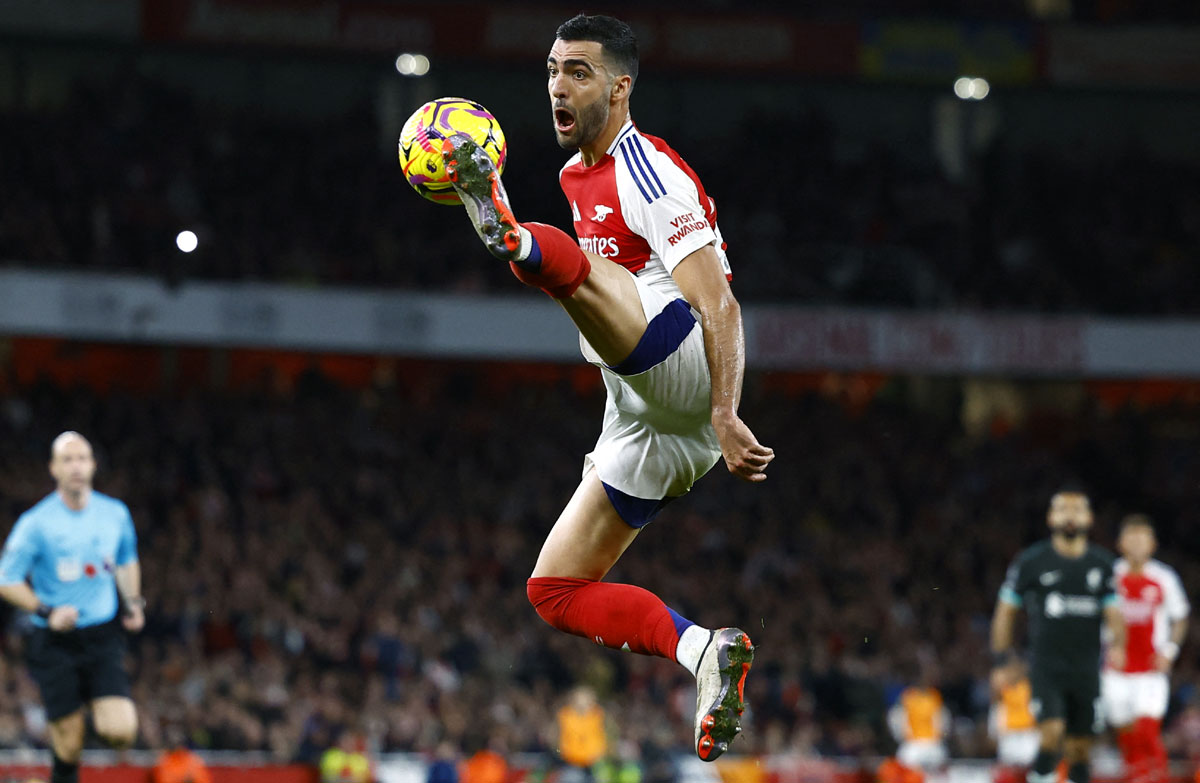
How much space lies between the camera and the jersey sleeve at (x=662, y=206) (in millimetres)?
5410

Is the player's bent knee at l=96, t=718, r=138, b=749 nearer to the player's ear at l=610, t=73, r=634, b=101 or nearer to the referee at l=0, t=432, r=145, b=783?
the referee at l=0, t=432, r=145, b=783

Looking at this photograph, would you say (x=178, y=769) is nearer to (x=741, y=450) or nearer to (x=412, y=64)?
(x=741, y=450)

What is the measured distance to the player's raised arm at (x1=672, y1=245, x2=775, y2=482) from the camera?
5.17 meters

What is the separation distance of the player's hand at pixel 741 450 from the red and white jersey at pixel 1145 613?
7616 millimetres

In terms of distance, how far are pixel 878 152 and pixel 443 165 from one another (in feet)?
66.3

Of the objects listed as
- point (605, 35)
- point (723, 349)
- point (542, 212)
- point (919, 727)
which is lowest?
point (919, 727)

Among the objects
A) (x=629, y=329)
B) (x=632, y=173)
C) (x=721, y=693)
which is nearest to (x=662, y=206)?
(x=632, y=173)

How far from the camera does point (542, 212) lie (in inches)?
862

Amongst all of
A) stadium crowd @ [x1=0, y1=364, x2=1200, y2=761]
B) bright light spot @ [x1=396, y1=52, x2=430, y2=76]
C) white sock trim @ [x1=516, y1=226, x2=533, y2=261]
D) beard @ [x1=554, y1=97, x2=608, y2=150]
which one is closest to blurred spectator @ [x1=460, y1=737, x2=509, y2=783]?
stadium crowd @ [x1=0, y1=364, x2=1200, y2=761]

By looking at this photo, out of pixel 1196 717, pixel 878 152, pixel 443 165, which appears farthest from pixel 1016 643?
pixel 443 165

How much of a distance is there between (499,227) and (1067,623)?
22.2 feet

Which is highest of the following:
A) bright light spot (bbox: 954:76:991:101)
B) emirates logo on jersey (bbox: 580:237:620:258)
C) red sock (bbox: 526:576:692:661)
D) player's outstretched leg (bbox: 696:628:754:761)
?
bright light spot (bbox: 954:76:991:101)

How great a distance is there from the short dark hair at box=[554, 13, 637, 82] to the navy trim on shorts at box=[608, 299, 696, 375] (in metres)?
0.85

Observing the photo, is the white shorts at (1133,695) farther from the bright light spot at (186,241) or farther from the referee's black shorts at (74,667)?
the bright light spot at (186,241)
